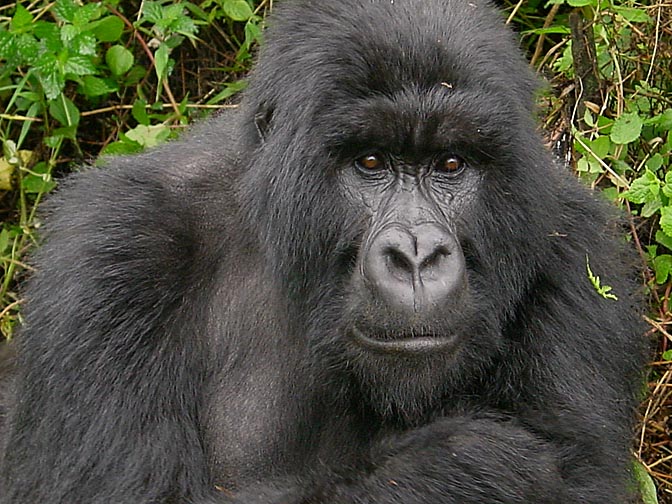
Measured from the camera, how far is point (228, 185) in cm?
393

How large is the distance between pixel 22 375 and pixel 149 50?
8.02 ft

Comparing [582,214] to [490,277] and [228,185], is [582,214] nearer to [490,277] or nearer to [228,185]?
[490,277]

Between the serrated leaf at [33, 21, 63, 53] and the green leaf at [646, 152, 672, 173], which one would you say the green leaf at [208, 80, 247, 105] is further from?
the green leaf at [646, 152, 672, 173]

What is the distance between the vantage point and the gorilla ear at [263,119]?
3.65 metres

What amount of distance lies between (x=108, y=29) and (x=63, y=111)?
17.1 inches

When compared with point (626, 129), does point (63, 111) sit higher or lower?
lower

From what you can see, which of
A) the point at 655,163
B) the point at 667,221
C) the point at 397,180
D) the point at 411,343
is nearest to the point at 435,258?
the point at 411,343

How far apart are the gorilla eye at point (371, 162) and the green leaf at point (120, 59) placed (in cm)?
238

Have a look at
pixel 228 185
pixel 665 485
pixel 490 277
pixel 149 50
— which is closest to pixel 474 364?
pixel 490 277

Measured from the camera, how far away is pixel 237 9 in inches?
217

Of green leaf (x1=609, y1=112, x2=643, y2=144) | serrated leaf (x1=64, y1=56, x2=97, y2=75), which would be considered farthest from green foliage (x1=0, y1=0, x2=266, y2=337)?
green leaf (x1=609, y1=112, x2=643, y2=144)

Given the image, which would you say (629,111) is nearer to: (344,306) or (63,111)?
(344,306)

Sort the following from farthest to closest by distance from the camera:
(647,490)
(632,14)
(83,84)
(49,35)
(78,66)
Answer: (83,84) → (49,35) → (78,66) → (632,14) → (647,490)

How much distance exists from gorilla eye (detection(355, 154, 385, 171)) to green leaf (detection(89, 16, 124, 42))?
2.39 m
